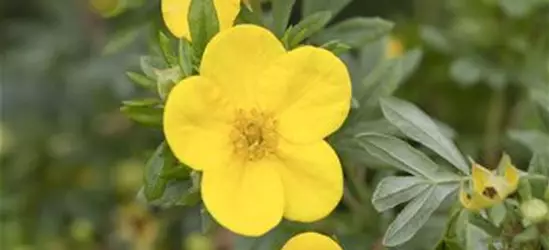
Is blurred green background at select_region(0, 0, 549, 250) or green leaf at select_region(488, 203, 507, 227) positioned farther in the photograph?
blurred green background at select_region(0, 0, 549, 250)

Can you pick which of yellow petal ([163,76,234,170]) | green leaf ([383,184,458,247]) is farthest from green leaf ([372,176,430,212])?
yellow petal ([163,76,234,170])

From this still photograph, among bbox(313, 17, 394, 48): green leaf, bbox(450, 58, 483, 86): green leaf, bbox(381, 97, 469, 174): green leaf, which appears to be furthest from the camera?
bbox(450, 58, 483, 86): green leaf

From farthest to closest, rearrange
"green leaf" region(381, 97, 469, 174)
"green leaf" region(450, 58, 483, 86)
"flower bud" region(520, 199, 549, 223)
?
"green leaf" region(450, 58, 483, 86)
"green leaf" region(381, 97, 469, 174)
"flower bud" region(520, 199, 549, 223)

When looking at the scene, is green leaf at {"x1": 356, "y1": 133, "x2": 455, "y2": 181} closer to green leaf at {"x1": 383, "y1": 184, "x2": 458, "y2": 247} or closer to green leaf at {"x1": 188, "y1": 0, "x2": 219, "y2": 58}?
green leaf at {"x1": 383, "y1": 184, "x2": 458, "y2": 247}

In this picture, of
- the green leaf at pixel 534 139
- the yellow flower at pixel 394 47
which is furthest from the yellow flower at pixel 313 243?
the yellow flower at pixel 394 47

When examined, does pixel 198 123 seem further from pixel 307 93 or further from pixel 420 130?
pixel 420 130

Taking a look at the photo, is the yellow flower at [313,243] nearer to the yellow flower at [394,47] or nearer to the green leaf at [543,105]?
the green leaf at [543,105]
